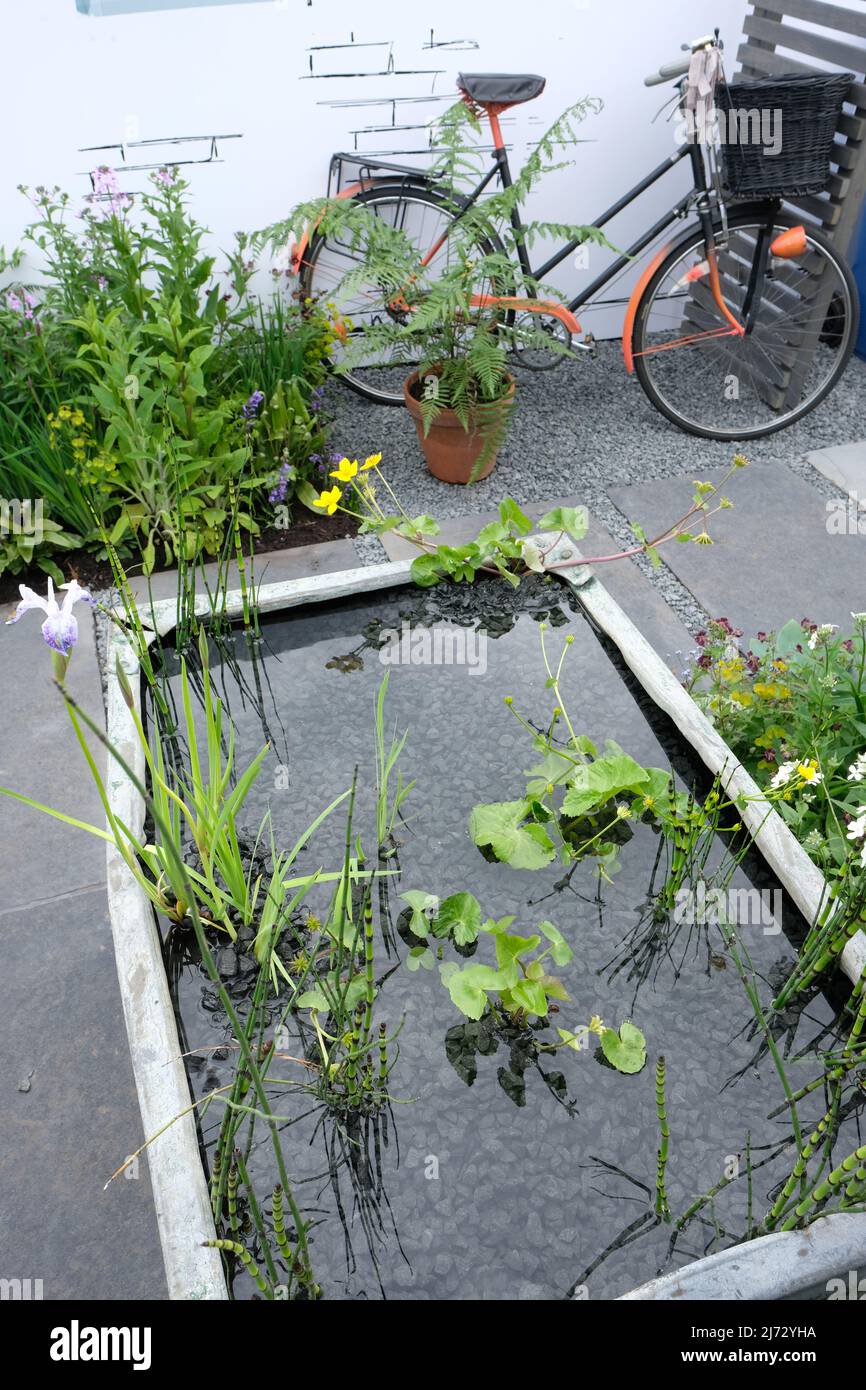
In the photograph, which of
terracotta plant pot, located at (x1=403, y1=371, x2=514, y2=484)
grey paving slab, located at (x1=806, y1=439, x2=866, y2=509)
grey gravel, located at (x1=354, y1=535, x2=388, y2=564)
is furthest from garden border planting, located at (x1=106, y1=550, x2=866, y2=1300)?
grey paving slab, located at (x1=806, y1=439, x2=866, y2=509)

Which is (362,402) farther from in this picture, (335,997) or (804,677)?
(335,997)

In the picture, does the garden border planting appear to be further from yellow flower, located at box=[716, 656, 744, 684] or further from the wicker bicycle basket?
A: the wicker bicycle basket

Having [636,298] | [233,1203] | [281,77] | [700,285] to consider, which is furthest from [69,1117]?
[700,285]

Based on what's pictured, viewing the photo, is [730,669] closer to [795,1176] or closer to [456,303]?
[795,1176]

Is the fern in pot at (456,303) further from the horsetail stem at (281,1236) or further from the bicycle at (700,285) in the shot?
the horsetail stem at (281,1236)

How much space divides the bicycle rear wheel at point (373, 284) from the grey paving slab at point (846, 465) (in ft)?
4.49

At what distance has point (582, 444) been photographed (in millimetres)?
3688

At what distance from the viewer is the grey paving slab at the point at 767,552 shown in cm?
294

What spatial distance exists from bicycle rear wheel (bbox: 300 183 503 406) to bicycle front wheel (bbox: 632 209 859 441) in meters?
0.84

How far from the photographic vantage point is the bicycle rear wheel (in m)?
3.58

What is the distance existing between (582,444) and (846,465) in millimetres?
932

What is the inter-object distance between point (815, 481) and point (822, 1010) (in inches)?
93.5

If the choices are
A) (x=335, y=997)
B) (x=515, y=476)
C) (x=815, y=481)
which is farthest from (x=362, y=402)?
(x=335, y=997)

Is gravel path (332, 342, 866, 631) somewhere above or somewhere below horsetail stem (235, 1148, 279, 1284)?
above
